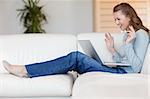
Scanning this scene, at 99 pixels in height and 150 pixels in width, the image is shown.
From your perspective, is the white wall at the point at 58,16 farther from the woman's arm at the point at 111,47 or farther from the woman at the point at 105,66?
the woman at the point at 105,66

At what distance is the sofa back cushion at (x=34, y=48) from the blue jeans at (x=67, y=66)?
1.31ft

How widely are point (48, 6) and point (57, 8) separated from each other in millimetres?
148

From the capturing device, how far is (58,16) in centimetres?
497

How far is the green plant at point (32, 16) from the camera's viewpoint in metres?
4.77

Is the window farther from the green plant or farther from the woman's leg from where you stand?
the woman's leg

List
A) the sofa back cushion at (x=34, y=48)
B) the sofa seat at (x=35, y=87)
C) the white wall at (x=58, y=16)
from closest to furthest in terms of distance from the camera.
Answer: the sofa seat at (x=35, y=87), the sofa back cushion at (x=34, y=48), the white wall at (x=58, y=16)

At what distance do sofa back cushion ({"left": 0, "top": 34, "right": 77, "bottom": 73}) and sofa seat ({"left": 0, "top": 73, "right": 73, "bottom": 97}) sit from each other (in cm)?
61

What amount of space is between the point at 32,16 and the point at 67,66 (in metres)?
2.43

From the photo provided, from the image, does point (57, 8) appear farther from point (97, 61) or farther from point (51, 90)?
point (51, 90)

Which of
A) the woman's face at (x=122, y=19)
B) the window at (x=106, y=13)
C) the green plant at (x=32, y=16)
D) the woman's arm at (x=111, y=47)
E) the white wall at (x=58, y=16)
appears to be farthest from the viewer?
the white wall at (x=58, y=16)

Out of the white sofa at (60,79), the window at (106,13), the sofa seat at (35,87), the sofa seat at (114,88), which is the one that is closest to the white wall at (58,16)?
the window at (106,13)

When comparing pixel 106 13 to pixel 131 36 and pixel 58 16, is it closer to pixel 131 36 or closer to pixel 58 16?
pixel 58 16

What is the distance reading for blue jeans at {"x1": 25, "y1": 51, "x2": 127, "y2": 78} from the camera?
2471 mm

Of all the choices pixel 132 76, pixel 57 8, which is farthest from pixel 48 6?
pixel 132 76
